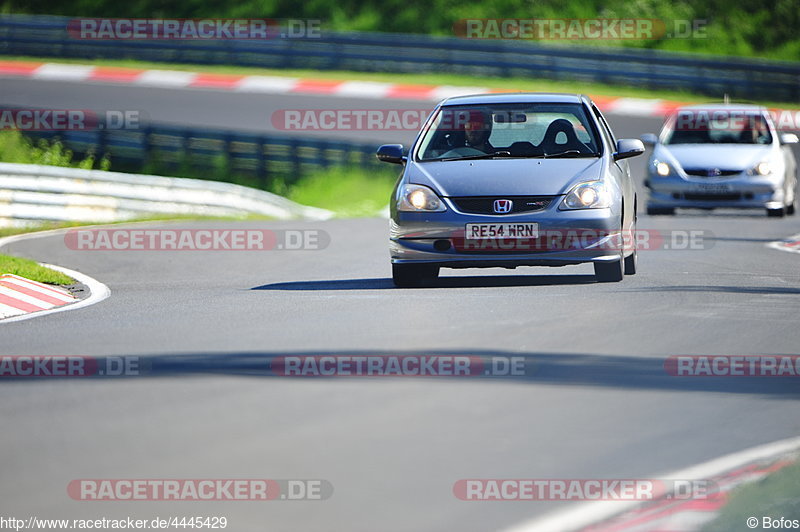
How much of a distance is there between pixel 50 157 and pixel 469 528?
22082mm

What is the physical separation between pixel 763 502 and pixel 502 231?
6535 mm

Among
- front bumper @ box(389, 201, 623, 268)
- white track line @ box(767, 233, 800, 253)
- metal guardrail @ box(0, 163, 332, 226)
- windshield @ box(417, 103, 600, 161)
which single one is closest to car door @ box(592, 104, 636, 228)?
windshield @ box(417, 103, 600, 161)

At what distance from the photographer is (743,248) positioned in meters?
16.6

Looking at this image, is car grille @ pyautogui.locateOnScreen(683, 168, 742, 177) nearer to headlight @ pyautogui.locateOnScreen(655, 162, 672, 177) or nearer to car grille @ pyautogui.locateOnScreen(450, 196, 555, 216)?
headlight @ pyautogui.locateOnScreen(655, 162, 672, 177)

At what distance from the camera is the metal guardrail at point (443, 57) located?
112ft

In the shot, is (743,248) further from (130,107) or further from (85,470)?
(130,107)

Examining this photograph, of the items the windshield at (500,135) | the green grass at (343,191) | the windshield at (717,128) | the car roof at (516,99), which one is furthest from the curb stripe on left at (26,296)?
the green grass at (343,191)

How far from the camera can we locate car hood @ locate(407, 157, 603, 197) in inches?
477

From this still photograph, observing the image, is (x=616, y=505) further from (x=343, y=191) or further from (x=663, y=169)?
(x=343, y=191)

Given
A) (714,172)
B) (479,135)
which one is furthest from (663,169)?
(479,135)

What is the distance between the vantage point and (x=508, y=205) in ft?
39.6

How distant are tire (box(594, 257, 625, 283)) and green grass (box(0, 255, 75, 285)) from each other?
460cm

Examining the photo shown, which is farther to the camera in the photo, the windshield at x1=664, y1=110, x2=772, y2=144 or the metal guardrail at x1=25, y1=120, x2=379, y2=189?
the metal guardrail at x1=25, y1=120, x2=379, y2=189

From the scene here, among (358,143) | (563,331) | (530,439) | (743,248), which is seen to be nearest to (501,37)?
(358,143)
